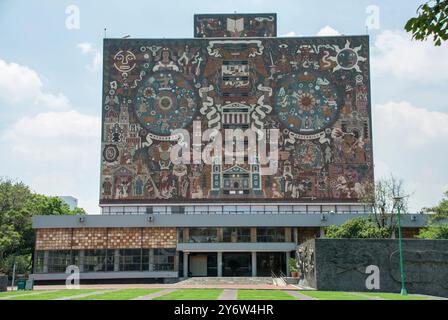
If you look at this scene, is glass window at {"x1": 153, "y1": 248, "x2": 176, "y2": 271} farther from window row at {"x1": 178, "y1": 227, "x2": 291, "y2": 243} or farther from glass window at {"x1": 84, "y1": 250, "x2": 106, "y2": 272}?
glass window at {"x1": 84, "y1": 250, "x2": 106, "y2": 272}

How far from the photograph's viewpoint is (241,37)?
207ft

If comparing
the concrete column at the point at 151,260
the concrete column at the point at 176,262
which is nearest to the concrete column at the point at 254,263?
the concrete column at the point at 176,262

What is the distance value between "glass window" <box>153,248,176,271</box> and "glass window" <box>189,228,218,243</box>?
2458mm

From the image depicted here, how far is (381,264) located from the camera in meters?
33.6

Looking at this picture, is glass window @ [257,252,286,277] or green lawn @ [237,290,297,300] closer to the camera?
green lawn @ [237,290,297,300]

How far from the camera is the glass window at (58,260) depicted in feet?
174

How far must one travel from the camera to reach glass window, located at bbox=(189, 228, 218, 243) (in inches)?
2168

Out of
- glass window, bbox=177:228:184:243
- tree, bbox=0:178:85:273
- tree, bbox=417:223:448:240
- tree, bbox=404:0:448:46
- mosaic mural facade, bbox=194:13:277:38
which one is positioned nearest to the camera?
tree, bbox=404:0:448:46

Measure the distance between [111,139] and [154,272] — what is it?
51.9ft

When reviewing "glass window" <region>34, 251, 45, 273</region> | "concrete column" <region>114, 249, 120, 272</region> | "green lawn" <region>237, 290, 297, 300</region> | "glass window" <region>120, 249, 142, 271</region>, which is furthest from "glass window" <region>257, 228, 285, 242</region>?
"green lawn" <region>237, 290, 297, 300</region>

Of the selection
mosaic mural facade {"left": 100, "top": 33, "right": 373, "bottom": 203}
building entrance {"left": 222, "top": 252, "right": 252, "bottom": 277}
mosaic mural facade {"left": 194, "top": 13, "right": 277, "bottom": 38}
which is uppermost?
mosaic mural facade {"left": 194, "top": 13, "right": 277, "bottom": 38}
